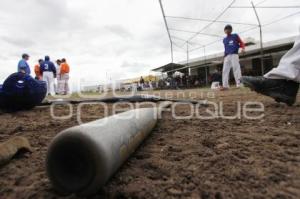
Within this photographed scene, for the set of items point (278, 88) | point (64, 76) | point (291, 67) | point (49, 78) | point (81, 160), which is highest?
point (64, 76)

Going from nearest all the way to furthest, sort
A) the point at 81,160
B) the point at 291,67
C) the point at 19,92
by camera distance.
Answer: the point at 81,160
the point at 291,67
the point at 19,92

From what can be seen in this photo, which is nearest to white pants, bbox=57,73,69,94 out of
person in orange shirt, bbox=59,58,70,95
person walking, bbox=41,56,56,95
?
person in orange shirt, bbox=59,58,70,95

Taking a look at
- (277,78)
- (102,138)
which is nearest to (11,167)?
(102,138)

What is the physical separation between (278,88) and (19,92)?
9.90ft

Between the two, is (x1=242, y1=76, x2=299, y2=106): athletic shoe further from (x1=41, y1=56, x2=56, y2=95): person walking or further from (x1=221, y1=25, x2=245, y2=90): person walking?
(x1=41, y1=56, x2=56, y2=95): person walking

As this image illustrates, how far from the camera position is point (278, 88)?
2652 mm

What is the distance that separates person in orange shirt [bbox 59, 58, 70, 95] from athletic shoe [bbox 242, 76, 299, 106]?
30.7 ft

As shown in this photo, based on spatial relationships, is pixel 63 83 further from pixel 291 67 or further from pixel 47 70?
pixel 291 67

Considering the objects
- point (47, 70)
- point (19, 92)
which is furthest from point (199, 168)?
point (47, 70)

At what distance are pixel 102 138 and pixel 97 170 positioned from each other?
0.38ft

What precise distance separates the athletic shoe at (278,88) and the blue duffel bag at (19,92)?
2711 millimetres

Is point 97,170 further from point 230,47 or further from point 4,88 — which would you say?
point 230,47

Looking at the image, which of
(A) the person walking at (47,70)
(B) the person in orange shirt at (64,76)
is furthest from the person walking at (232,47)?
(B) the person in orange shirt at (64,76)

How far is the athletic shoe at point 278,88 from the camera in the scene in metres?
2.62
